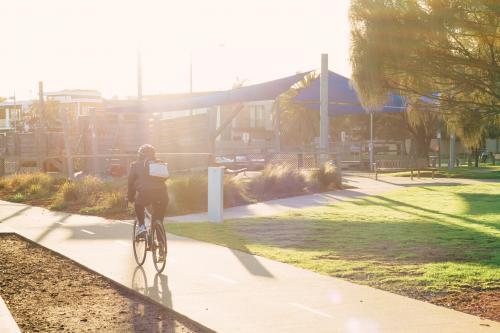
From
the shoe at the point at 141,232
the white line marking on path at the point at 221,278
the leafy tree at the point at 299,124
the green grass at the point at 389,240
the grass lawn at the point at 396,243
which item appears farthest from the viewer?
the leafy tree at the point at 299,124

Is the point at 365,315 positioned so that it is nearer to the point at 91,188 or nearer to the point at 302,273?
the point at 302,273

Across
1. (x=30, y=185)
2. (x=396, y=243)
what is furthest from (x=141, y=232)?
(x=30, y=185)

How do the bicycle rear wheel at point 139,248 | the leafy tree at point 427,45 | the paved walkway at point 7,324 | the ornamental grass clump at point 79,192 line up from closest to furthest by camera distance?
the paved walkway at point 7,324 → the bicycle rear wheel at point 139,248 → the leafy tree at point 427,45 → the ornamental grass clump at point 79,192

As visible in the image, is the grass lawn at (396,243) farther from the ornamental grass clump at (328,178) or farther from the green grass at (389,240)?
the ornamental grass clump at (328,178)

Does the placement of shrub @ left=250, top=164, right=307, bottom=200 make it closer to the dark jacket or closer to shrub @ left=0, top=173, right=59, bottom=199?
shrub @ left=0, top=173, right=59, bottom=199

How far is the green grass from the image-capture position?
8953 millimetres

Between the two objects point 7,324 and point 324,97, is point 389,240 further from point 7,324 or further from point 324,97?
point 324,97

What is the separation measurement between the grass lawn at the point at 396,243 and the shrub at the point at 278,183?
3578mm

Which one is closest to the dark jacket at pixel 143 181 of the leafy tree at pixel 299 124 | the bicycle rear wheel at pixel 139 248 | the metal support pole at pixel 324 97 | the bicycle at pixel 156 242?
the bicycle at pixel 156 242

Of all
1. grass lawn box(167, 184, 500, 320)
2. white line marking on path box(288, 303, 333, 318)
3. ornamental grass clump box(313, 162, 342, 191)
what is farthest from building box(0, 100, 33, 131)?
white line marking on path box(288, 303, 333, 318)

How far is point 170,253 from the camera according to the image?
11.1 meters

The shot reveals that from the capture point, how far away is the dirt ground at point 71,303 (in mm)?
6934

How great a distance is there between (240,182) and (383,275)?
1183cm

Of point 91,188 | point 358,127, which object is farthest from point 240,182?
point 358,127
